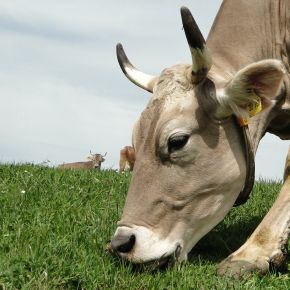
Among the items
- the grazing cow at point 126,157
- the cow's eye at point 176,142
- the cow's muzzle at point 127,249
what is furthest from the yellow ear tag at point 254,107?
the grazing cow at point 126,157

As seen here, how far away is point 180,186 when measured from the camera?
196 inches

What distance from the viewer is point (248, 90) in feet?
16.6

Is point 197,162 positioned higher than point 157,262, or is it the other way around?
point 197,162

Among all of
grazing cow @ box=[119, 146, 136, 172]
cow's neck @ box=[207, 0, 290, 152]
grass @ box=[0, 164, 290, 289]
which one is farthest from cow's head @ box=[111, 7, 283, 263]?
grazing cow @ box=[119, 146, 136, 172]

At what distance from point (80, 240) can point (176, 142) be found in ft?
3.66

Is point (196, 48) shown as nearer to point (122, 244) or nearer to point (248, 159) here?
point (248, 159)

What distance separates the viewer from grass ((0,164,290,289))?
13.2 ft

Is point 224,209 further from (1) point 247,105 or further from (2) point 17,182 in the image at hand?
(2) point 17,182

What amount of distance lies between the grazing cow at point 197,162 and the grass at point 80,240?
20 cm

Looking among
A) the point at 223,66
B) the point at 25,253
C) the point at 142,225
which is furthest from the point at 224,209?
the point at 25,253

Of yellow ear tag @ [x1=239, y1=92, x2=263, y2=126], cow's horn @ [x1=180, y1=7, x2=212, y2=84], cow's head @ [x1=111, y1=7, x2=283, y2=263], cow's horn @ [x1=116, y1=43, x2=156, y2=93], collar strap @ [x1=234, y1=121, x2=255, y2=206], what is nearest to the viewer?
cow's horn @ [x1=180, y1=7, x2=212, y2=84]

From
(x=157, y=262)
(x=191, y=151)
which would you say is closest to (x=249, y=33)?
(x=191, y=151)

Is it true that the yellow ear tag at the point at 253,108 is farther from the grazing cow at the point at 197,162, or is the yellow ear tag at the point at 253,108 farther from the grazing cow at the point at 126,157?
the grazing cow at the point at 126,157

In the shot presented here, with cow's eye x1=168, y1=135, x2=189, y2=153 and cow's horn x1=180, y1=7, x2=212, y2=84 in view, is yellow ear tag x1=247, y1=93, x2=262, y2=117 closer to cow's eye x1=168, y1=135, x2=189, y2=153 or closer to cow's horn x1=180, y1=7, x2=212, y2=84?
cow's horn x1=180, y1=7, x2=212, y2=84
